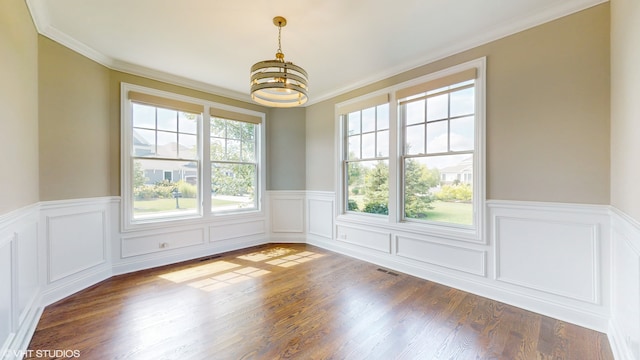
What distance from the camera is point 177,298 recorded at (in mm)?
2627

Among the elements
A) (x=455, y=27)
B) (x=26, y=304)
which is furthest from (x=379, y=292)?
(x=26, y=304)

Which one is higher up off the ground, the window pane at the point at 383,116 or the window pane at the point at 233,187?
the window pane at the point at 383,116

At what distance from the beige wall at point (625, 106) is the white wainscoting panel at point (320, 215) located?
3.23m

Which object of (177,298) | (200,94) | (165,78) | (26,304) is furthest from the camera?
(200,94)

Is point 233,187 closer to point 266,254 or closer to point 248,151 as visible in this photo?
point 248,151

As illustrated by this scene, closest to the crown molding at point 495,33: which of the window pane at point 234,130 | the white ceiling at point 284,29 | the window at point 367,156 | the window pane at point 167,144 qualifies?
the white ceiling at point 284,29

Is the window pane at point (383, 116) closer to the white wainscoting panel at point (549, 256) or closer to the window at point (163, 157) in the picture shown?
the white wainscoting panel at point (549, 256)

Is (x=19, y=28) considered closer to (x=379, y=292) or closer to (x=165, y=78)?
(x=165, y=78)

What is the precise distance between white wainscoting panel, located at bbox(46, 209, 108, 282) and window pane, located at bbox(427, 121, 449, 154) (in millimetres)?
4114

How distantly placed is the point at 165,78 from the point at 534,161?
4.56m

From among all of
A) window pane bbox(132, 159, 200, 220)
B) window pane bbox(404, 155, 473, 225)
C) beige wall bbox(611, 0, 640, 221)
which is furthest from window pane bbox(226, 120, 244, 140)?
beige wall bbox(611, 0, 640, 221)

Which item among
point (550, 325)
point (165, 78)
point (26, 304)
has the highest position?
point (165, 78)

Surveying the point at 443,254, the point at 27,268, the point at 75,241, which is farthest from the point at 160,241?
the point at 443,254

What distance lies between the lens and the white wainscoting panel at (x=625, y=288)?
4.87 feet
